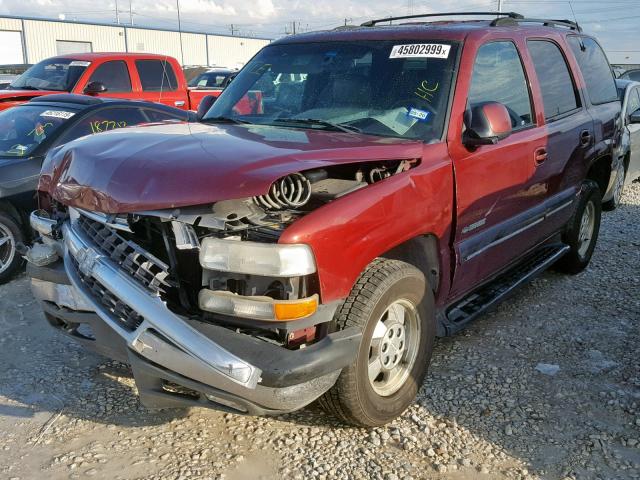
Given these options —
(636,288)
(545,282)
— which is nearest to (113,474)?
(545,282)

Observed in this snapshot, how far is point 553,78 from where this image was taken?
15.6 feet

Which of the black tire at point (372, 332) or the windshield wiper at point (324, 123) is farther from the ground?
the windshield wiper at point (324, 123)

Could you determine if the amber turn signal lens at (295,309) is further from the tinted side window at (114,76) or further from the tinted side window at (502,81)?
the tinted side window at (114,76)

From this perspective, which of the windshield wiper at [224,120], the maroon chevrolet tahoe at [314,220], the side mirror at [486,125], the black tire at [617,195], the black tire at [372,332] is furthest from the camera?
the black tire at [617,195]

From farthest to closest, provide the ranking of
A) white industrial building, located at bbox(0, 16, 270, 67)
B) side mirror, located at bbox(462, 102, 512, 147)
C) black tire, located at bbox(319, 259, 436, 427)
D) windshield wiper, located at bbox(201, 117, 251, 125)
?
white industrial building, located at bbox(0, 16, 270, 67) → windshield wiper, located at bbox(201, 117, 251, 125) → side mirror, located at bbox(462, 102, 512, 147) → black tire, located at bbox(319, 259, 436, 427)

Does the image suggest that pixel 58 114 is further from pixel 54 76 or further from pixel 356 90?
pixel 54 76

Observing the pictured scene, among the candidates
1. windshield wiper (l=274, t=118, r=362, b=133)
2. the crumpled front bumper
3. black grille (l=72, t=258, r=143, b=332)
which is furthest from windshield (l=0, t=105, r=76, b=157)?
the crumpled front bumper

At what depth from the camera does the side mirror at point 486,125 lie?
346 centimetres

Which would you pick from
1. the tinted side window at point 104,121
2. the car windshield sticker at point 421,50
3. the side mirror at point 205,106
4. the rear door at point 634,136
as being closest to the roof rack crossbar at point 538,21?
the car windshield sticker at point 421,50

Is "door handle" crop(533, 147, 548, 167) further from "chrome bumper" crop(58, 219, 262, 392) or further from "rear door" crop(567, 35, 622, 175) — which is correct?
"chrome bumper" crop(58, 219, 262, 392)

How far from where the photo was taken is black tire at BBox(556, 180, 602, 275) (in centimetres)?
536

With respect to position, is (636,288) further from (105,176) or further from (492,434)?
(105,176)

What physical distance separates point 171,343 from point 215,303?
0.80 ft

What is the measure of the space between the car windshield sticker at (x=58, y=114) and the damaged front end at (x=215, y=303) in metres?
3.47
